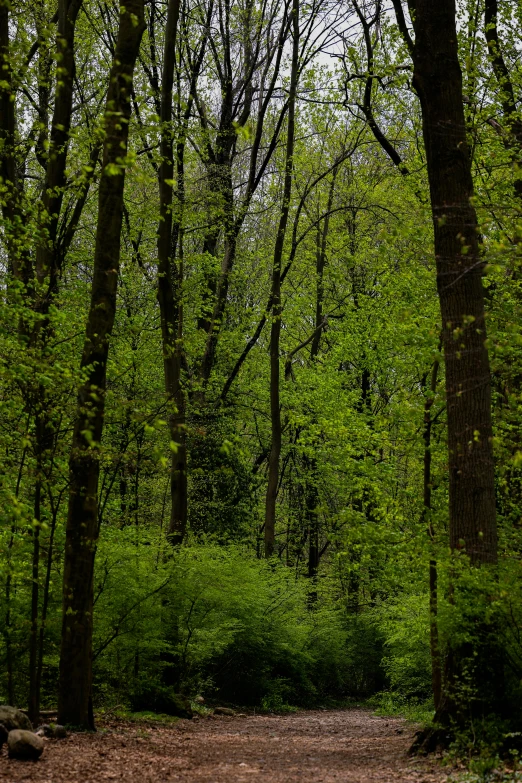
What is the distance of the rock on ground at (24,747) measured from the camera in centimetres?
617

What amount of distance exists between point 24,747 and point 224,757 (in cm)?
249

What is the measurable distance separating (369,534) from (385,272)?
13125mm

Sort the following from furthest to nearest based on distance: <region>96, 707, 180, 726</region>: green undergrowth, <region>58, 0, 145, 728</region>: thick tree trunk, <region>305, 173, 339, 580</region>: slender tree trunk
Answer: <region>305, 173, 339, 580</region>: slender tree trunk < <region>96, 707, 180, 726</region>: green undergrowth < <region>58, 0, 145, 728</region>: thick tree trunk

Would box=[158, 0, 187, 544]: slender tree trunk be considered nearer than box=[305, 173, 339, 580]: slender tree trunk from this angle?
Yes

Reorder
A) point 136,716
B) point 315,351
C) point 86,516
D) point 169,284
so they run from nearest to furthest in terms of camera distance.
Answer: point 86,516
point 136,716
point 169,284
point 315,351

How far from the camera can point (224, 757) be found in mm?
7859

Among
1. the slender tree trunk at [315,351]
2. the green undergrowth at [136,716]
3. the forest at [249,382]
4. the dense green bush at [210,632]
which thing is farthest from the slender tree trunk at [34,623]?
the slender tree trunk at [315,351]

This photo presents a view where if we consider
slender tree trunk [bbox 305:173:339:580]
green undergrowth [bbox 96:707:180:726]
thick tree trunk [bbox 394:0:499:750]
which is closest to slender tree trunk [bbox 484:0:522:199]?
thick tree trunk [bbox 394:0:499:750]

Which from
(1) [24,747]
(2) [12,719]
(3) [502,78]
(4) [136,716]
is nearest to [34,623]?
(2) [12,719]

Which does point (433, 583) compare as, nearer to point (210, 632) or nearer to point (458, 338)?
point (458, 338)

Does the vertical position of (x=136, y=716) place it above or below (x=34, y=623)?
below

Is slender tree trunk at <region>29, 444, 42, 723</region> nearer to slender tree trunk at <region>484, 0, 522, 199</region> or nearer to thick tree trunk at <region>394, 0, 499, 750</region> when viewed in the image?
thick tree trunk at <region>394, 0, 499, 750</region>

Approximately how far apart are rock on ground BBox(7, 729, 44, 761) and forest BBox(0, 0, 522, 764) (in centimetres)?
138

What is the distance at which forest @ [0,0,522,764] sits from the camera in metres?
6.72
